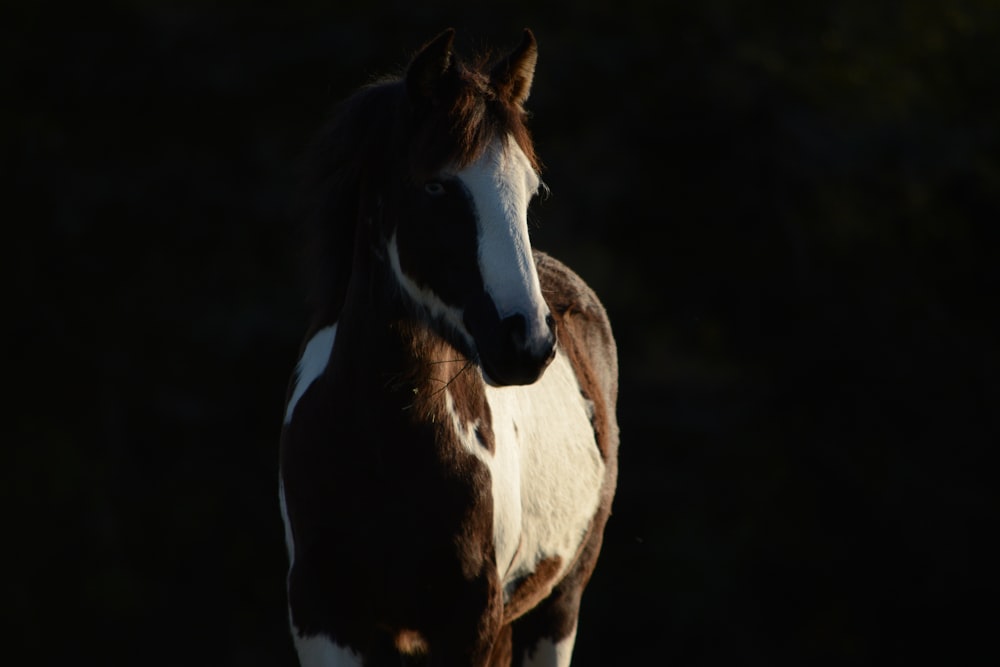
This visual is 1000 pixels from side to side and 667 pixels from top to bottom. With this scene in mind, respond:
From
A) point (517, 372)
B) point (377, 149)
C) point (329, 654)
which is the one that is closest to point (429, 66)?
point (377, 149)

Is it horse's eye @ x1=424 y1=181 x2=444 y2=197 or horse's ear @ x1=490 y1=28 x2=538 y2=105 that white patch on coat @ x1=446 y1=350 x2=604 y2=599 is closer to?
horse's eye @ x1=424 y1=181 x2=444 y2=197

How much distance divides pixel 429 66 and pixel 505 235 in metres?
0.49

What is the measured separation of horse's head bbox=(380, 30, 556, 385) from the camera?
285 centimetres

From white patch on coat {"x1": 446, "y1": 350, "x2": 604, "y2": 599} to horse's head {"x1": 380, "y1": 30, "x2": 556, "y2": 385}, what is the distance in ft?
1.24

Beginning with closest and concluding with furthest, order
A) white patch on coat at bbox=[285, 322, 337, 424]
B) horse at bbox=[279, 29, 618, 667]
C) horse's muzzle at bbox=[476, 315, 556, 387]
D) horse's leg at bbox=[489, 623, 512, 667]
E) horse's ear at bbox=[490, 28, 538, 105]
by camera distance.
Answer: horse's muzzle at bbox=[476, 315, 556, 387], horse at bbox=[279, 29, 618, 667], horse's ear at bbox=[490, 28, 538, 105], white patch on coat at bbox=[285, 322, 337, 424], horse's leg at bbox=[489, 623, 512, 667]

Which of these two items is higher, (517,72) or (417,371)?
(517,72)

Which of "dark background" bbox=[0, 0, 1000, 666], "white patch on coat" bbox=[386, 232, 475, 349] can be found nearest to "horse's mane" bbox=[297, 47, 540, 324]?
"white patch on coat" bbox=[386, 232, 475, 349]

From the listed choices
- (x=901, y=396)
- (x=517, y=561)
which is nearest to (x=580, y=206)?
(x=901, y=396)

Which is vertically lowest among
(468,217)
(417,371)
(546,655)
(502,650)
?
(546,655)

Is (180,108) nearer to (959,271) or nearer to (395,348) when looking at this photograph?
(959,271)

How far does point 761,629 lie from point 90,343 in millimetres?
6351

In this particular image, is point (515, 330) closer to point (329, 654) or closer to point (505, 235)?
point (505, 235)

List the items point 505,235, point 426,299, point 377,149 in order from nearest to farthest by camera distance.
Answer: point 505,235, point 426,299, point 377,149

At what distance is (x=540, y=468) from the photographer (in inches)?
151
